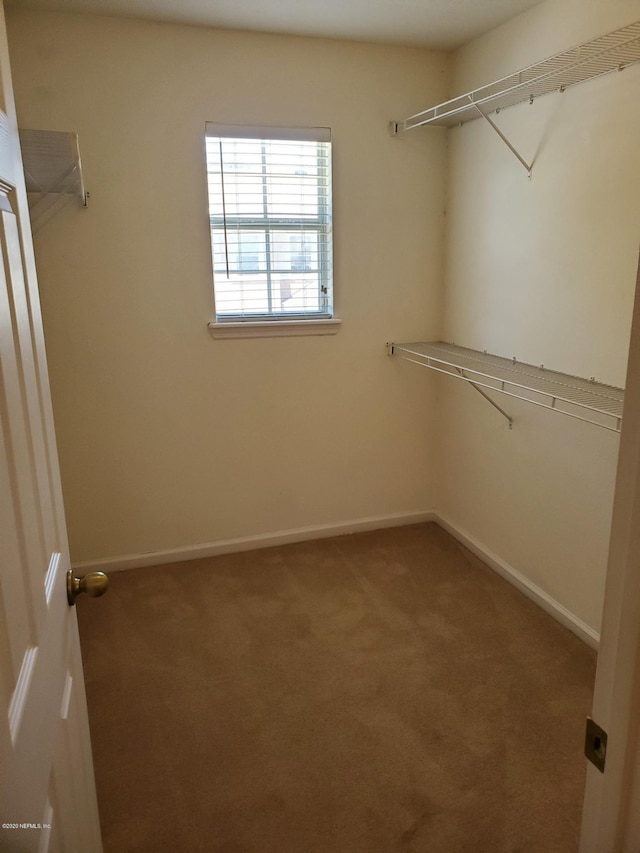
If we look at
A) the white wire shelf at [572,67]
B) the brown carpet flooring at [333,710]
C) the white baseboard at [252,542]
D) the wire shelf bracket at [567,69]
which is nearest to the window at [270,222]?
the white wire shelf at [572,67]

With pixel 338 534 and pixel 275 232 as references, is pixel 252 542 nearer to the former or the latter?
pixel 338 534

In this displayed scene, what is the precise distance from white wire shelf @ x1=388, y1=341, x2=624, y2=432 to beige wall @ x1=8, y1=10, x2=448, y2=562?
25cm

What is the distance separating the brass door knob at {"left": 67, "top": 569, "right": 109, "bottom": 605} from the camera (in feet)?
3.46

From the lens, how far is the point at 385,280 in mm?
3070

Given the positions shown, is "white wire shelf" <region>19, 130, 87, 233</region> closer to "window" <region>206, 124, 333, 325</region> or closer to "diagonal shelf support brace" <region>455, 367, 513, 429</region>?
"window" <region>206, 124, 333, 325</region>

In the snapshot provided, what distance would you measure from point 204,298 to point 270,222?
1.63 ft

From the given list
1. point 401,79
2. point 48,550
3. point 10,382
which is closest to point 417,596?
point 48,550

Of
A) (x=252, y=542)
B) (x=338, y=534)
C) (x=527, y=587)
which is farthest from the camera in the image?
(x=338, y=534)

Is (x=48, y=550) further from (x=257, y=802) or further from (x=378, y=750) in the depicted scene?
(x=378, y=750)

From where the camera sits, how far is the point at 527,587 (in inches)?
105

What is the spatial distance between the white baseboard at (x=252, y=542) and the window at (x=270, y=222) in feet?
3.82

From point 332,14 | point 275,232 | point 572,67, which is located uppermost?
point 332,14

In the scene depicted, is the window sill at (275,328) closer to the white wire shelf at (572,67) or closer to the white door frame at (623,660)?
the white wire shelf at (572,67)

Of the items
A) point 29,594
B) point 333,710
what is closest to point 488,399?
point 333,710
